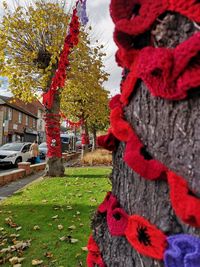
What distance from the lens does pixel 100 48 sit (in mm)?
15000

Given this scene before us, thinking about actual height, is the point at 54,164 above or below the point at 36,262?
above

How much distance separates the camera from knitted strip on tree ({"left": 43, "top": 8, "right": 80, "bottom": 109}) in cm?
1015

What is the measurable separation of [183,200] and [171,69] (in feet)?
1.54

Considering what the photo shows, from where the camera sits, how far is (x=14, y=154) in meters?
21.4

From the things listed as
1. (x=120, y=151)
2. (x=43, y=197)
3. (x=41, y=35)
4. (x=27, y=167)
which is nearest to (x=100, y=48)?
(x=41, y=35)

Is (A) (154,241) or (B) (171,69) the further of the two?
(A) (154,241)

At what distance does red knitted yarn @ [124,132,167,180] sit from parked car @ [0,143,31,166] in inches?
785

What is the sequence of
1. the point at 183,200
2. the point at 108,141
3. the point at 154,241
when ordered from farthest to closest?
the point at 108,141, the point at 154,241, the point at 183,200

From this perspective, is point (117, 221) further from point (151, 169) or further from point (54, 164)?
point (54, 164)

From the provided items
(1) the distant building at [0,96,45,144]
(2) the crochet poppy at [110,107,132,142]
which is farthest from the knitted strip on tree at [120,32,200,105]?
(1) the distant building at [0,96,45,144]

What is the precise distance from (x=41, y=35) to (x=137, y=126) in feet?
42.1

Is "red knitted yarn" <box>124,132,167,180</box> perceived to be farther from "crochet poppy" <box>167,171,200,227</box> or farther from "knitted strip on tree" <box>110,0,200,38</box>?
"knitted strip on tree" <box>110,0,200,38</box>

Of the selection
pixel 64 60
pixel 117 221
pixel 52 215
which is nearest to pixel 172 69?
pixel 117 221

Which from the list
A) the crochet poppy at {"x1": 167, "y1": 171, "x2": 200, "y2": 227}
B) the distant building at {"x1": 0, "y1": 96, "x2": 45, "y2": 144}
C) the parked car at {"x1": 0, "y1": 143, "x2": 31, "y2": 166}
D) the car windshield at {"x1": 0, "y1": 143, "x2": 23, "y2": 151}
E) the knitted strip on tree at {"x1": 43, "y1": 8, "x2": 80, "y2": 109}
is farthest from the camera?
the distant building at {"x1": 0, "y1": 96, "x2": 45, "y2": 144}
